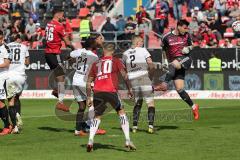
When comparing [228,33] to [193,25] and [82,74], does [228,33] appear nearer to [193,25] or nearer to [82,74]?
[193,25]

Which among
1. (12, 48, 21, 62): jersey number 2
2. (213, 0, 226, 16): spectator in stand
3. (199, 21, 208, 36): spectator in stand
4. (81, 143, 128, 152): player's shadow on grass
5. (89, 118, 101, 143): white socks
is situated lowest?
(81, 143, 128, 152): player's shadow on grass

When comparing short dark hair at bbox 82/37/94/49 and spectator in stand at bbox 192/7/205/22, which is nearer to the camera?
short dark hair at bbox 82/37/94/49

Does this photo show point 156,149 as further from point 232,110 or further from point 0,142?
point 232,110

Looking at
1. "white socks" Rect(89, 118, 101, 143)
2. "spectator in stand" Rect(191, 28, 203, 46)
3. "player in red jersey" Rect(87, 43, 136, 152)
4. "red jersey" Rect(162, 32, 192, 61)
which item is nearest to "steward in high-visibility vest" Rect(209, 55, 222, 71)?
"spectator in stand" Rect(191, 28, 203, 46)

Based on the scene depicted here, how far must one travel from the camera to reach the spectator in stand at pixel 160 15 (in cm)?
3956

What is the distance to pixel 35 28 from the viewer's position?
41.6m

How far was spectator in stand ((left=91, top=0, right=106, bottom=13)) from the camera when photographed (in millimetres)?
44769

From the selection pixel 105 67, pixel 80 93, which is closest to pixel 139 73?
pixel 80 93

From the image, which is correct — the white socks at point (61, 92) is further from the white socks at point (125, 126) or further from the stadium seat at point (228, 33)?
the stadium seat at point (228, 33)

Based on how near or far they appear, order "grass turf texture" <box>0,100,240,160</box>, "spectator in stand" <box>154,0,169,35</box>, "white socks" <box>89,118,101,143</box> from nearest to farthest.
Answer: "grass turf texture" <box>0,100,240,160</box> → "white socks" <box>89,118,101,143</box> → "spectator in stand" <box>154,0,169,35</box>

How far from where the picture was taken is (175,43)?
2125 cm

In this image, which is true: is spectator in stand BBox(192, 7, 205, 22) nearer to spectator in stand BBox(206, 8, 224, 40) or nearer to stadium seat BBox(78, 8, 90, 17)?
spectator in stand BBox(206, 8, 224, 40)

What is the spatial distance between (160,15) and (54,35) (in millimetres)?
17763

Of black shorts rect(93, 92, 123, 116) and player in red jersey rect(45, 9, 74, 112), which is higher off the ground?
player in red jersey rect(45, 9, 74, 112)
